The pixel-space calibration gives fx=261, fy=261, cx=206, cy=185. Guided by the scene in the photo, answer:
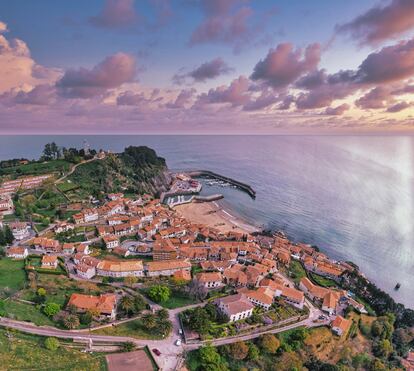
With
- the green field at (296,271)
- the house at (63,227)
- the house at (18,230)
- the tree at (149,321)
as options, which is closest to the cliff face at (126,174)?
the house at (63,227)

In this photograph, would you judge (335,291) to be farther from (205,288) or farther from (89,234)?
(89,234)

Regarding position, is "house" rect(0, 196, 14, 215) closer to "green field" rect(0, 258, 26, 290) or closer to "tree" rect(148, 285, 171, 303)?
"green field" rect(0, 258, 26, 290)

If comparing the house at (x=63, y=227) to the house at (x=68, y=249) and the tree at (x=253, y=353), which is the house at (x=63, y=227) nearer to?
the house at (x=68, y=249)

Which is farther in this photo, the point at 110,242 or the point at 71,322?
the point at 110,242

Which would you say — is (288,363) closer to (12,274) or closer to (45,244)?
(12,274)

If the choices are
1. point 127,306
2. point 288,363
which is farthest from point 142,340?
point 288,363
